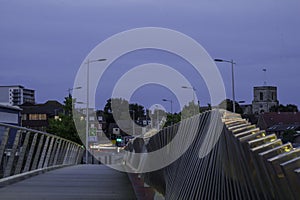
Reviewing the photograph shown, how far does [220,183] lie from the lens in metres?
4.49

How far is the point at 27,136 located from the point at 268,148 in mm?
10031

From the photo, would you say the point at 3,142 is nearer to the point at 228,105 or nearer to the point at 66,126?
the point at 228,105

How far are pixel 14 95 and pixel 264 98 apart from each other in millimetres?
60397

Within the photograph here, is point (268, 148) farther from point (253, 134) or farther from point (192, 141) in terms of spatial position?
point (192, 141)

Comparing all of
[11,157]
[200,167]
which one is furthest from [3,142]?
[200,167]

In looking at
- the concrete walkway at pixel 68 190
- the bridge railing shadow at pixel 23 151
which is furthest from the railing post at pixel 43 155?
the concrete walkway at pixel 68 190

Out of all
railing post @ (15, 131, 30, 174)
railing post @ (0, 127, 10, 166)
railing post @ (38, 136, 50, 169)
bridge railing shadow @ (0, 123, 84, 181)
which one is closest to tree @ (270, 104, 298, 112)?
bridge railing shadow @ (0, 123, 84, 181)

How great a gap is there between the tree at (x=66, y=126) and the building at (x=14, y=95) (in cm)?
3500

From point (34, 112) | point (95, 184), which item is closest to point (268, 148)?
point (95, 184)

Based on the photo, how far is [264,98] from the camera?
104m

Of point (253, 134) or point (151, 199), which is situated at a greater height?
point (253, 134)

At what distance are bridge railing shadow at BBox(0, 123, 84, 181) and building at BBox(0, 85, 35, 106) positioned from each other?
274 feet

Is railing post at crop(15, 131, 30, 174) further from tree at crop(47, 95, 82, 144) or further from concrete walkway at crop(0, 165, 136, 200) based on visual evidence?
tree at crop(47, 95, 82, 144)

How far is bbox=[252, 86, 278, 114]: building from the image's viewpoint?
4011 inches
